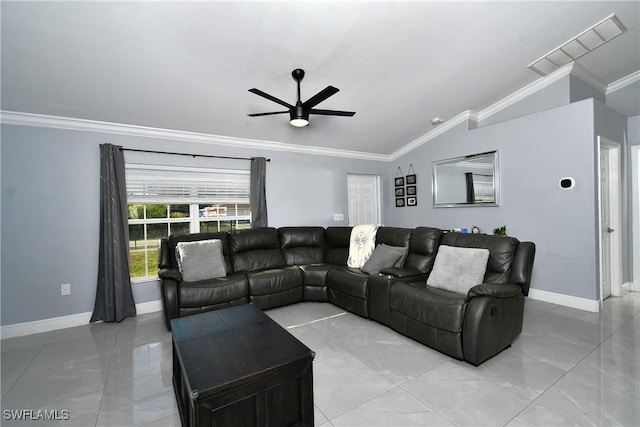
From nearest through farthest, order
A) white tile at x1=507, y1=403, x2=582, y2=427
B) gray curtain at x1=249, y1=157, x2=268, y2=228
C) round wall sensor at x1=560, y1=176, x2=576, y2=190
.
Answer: white tile at x1=507, y1=403, x2=582, y2=427 → round wall sensor at x1=560, y1=176, x2=576, y2=190 → gray curtain at x1=249, y1=157, x2=268, y2=228

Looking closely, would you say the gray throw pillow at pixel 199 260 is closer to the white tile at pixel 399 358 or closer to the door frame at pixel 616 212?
the white tile at pixel 399 358

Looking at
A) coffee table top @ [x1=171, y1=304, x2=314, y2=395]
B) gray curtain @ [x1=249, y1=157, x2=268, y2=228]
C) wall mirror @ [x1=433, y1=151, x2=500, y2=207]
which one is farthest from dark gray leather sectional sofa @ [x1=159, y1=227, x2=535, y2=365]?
wall mirror @ [x1=433, y1=151, x2=500, y2=207]

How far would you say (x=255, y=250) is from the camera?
4098 millimetres

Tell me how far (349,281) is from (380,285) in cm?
48

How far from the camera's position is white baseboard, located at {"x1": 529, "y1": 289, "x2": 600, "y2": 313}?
323 cm

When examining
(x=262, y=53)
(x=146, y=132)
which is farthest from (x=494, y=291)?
(x=146, y=132)

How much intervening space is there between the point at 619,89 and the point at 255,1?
5388 mm

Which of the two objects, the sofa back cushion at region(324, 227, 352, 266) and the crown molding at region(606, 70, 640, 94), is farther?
the sofa back cushion at region(324, 227, 352, 266)

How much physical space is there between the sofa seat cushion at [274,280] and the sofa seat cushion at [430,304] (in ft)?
4.57

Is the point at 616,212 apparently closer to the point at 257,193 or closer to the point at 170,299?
the point at 257,193

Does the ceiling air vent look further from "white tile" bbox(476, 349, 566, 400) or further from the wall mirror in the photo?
"white tile" bbox(476, 349, 566, 400)

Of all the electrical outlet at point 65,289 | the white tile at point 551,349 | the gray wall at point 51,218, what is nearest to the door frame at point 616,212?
the white tile at point 551,349

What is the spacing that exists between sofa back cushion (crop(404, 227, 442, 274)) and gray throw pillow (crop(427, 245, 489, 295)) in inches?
10.7

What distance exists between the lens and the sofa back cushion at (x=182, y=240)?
347 cm
